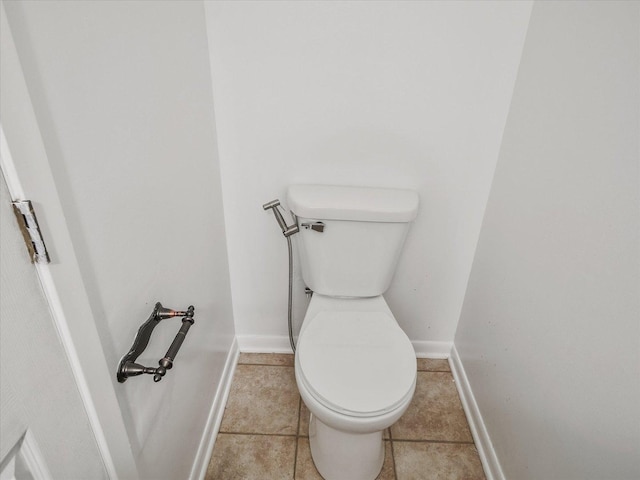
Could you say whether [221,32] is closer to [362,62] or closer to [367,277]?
[362,62]

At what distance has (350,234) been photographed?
1.23 m

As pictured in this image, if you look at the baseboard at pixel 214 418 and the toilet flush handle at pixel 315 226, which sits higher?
the toilet flush handle at pixel 315 226

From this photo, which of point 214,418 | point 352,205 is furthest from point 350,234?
point 214,418

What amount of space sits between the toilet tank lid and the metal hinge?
76 cm

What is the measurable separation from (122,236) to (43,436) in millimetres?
326

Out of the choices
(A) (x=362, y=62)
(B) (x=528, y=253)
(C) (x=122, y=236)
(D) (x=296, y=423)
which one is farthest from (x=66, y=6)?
(D) (x=296, y=423)

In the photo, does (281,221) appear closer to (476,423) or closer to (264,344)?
(264,344)

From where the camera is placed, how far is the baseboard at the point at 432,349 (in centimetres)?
164

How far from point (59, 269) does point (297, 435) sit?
1069 millimetres

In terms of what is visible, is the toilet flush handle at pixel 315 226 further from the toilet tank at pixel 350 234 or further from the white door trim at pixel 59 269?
the white door trim at pixel 59 269

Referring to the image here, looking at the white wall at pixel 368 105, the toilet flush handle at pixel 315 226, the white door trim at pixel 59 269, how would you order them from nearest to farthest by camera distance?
the white door trim at pixel 59 269 < the white wall at pixel 368 105 < the toilet flush handle at pixel 315 226

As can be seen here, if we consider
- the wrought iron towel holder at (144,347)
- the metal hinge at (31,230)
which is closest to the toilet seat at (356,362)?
the wrought iron towel holder at (144,347)

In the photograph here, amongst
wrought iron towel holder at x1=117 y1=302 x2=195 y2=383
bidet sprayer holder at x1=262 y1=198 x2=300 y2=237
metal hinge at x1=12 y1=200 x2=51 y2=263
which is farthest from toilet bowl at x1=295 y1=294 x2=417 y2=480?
metal hinge at x1=12 y1=200 x2=51 y2=263

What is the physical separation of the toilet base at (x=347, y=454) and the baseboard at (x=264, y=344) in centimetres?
50
